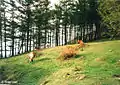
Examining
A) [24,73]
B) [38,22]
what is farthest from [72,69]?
[38,22]

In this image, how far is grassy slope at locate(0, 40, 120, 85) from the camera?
2373 cm

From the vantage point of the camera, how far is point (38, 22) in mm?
72125

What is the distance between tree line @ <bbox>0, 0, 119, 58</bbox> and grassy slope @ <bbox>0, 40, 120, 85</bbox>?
3195 centimetres

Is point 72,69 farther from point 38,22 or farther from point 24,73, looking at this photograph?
point 38,22

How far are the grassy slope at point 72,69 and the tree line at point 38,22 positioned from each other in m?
32.0

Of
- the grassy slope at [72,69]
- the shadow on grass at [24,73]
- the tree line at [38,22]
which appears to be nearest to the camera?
the grassy slope at [72,69]

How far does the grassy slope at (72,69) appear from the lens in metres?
23.7

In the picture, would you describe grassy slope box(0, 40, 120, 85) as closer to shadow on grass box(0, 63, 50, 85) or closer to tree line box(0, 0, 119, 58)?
shadow on grass box(0, 63, 50, 85)

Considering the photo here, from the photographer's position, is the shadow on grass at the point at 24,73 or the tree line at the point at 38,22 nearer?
the shadow on grass at the point at 24,73

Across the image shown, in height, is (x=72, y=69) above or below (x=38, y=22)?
below

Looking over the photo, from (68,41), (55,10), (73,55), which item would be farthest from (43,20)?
(73,55)

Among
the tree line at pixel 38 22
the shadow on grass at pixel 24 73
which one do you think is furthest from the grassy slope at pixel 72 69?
the tree line at pixel 38 22

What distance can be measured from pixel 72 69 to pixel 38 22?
4511cm

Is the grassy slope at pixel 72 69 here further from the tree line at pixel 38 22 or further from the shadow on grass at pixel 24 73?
the tree line at pixel 38 22
